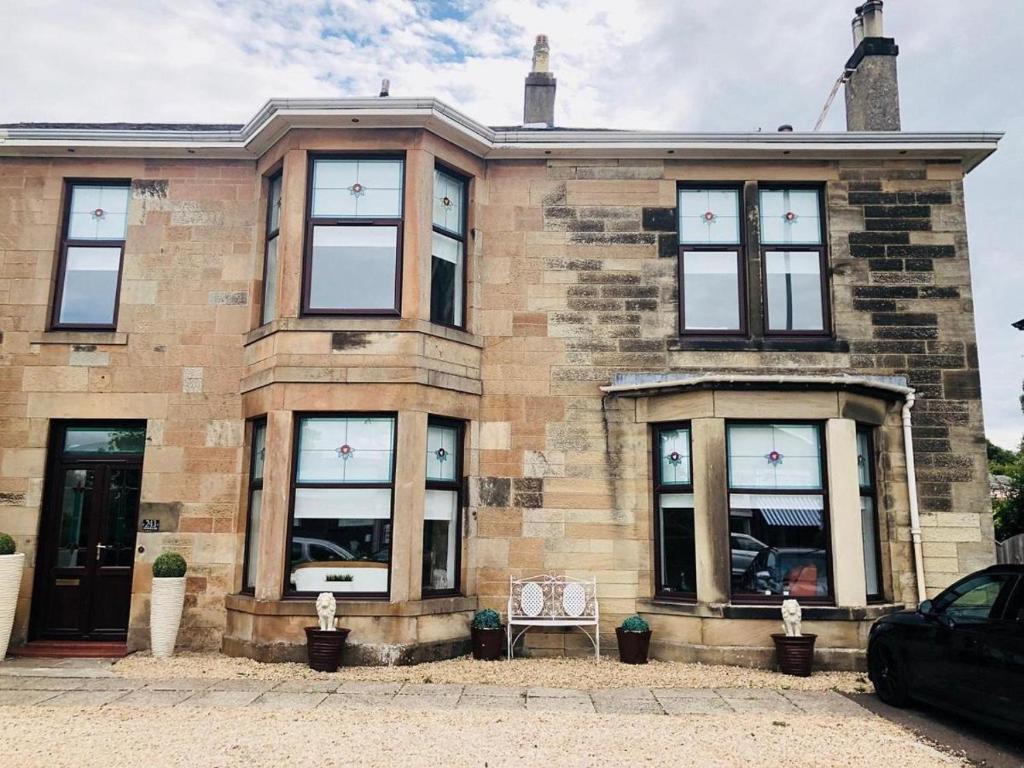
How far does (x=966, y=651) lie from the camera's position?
6059 millimetres

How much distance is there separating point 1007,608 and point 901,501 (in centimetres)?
357

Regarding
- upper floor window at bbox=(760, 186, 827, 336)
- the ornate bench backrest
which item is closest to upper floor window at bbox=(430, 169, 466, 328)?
the ornate bench backrest

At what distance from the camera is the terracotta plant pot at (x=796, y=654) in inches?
325

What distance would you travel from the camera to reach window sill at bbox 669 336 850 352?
9.74m

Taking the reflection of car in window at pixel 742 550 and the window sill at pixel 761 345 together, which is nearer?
the reflection of car in window at pixel 742 550

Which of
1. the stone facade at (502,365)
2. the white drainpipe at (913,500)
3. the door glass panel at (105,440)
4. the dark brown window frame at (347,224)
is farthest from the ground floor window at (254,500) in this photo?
the white drainpipe at (913,500)

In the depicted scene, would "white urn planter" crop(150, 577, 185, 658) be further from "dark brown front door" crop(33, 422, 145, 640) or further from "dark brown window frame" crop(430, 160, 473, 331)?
"dark brown window frame" crop(430, 160, 473, 331)

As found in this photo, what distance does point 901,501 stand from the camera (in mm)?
9375

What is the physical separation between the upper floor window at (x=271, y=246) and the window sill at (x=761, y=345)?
4.92m

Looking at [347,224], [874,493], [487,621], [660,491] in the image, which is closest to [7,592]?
[487,621]

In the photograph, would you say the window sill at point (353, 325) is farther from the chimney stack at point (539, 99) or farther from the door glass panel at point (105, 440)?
the chimney stack at point (539, 99)

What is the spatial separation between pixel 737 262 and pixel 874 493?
322 cm

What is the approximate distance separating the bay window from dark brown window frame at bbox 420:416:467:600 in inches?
59.6

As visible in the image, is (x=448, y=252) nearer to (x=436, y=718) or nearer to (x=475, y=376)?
(x=475, y=376)
